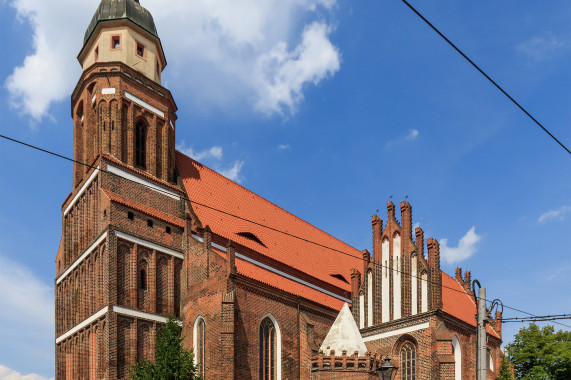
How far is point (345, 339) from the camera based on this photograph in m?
27.6

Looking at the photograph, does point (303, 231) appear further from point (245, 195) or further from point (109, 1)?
point (109, 1)

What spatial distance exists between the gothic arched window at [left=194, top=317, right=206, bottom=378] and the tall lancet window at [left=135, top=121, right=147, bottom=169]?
7.91m

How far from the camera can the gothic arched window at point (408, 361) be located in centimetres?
2761

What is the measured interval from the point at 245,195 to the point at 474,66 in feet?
86.9

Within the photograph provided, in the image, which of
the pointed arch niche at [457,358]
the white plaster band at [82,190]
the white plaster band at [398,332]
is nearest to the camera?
the white plaster band at [398,332]

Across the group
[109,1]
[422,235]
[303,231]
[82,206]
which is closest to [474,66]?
[422,235]

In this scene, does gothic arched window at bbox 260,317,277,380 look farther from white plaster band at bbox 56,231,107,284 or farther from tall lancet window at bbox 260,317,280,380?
white plaster band at bbox 56,231,107,284

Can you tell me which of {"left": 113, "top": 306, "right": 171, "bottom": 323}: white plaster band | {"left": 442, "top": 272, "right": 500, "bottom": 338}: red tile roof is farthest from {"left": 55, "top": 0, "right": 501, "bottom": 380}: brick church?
{"left": 442, "top": 272, "right": 500, "bottom": 338}: red tile roof

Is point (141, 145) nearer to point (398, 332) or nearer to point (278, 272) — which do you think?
point (278, 272)

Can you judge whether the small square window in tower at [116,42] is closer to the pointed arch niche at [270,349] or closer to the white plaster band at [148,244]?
the white plaster band at [148,244]

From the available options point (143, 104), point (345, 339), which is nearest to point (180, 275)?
point (345, 339)

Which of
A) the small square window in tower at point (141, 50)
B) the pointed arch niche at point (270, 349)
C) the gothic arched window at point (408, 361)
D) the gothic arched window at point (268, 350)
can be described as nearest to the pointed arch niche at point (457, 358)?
the gothic arched window at point (408, 361)

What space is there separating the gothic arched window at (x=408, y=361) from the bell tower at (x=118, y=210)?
33.1 ft

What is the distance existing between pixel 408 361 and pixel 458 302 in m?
11.2
